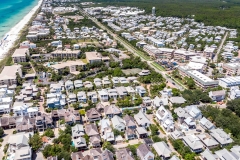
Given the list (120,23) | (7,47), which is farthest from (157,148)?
(120,23)

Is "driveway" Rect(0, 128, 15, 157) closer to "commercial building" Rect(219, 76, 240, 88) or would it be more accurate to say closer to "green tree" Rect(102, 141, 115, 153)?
"green tree" Rect(102, 141, 115, 153)

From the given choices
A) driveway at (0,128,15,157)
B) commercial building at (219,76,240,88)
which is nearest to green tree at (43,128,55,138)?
driveway at (0,128,15,157)

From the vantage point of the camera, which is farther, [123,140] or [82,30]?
[82,30]

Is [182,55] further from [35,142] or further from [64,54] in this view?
[35,142]

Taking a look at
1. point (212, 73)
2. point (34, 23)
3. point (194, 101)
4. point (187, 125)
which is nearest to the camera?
point (187, 125)

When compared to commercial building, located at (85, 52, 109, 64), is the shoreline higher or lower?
higher

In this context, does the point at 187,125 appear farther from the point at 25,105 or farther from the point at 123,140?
the point at 25,105

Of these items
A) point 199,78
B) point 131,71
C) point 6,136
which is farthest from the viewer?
point 131,71

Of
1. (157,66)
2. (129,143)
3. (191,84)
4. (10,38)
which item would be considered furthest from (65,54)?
(129,143)

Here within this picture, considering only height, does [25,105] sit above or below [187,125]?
above

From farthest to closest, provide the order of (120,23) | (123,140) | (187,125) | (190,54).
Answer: (120,23) < (190,54) < (187,125) < (123,140)
